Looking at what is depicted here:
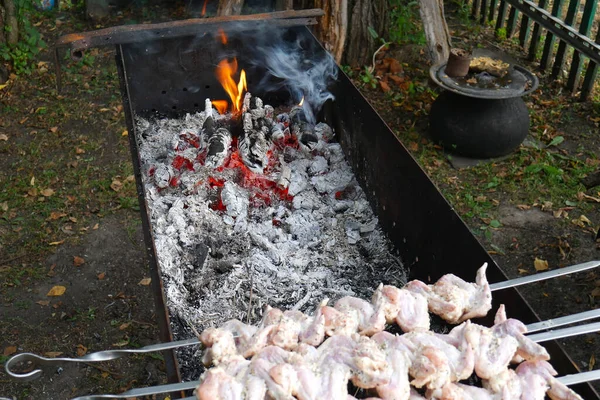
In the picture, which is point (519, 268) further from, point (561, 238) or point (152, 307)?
point (152, 307)

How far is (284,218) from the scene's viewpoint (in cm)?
373

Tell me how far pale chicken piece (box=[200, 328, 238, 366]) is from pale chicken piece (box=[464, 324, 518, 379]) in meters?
0.81

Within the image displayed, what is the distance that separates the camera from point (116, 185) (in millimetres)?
5383

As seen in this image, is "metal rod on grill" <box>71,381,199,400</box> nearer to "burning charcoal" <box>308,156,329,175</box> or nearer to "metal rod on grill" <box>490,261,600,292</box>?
"metal rod on grill" <box>490,261,600,292</box>

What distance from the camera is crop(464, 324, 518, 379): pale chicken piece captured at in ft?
6.34

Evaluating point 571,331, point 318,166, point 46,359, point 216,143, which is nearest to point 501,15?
point 318,166

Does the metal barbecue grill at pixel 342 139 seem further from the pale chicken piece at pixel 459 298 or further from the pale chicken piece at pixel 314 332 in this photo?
the pale chicken piece at pixel 314 332

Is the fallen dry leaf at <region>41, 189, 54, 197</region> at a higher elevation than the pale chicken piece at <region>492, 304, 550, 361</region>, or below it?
below

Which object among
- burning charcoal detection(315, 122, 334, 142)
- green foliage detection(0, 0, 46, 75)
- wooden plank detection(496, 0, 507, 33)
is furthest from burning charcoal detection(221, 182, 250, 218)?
wooden plank detection(496, 0, 507, 33)

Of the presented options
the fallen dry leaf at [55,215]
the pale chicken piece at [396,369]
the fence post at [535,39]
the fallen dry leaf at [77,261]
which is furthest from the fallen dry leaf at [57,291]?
the fence post at [535,39]

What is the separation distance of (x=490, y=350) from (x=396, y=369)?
34cm

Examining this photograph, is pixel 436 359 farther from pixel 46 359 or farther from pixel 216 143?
pixel 216 143

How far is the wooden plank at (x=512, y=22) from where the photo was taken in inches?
303

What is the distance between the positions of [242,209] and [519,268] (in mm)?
2230
